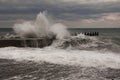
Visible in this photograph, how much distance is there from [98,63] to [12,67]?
4.14 metres

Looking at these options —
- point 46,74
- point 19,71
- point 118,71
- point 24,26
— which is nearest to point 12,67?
point 19,71

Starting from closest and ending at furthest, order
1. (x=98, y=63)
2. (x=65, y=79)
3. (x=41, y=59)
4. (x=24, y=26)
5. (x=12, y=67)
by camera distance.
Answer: (x=65, y=79) → (x=12, y=67) → (x=98, y=63) → (x=41, y=59) → (x=24, y=26)

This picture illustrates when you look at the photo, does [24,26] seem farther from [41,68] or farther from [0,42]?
[41,68]

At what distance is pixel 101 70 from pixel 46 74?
241cm

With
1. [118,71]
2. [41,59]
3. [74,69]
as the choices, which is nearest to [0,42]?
[41,59]

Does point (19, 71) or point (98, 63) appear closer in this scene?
point (19, 71)

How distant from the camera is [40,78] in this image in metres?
8.17

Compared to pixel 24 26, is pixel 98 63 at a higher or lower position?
lower

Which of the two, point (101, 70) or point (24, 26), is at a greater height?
point (24, 26)

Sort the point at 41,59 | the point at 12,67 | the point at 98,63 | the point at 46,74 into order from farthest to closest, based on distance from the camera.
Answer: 1. the point at 41,59
2. the point at 98,63
3. the point at 12,67
4. the point at 46,74

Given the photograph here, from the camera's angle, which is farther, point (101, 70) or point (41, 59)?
point (41, 59)

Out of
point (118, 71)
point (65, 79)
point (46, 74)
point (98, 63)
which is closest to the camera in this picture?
point (65, 79)

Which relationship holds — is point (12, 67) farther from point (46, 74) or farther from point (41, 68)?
point (46, 74)

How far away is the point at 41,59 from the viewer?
12445 millimetres
